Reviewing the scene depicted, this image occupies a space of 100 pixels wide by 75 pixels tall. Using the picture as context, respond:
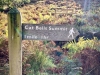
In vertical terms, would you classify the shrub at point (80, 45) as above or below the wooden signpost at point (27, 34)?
below

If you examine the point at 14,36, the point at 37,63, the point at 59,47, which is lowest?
the point at 37,63

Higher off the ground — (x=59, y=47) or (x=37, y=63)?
(x=59, y=47)

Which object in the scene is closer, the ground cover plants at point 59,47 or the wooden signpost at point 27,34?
the wooden signpost at point 27,34

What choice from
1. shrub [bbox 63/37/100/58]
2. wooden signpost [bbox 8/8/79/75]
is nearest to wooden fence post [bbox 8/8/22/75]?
wooden signpost [bbox 8/8/79/75]

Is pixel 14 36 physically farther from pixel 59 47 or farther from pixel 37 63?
pixel 59 47

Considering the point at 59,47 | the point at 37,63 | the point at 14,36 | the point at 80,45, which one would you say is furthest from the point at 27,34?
the point at 80,45

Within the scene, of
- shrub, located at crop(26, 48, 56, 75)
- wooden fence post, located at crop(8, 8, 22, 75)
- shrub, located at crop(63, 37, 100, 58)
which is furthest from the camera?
shrub, located at crop(63, 37, 100, 58)

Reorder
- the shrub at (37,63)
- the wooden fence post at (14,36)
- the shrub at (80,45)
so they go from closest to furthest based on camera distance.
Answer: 1. the wooden fence post at (14,36)
2. the shrub at (37,63)
3. the shrub at (80,45)

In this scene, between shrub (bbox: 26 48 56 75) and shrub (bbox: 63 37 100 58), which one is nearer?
shrub (bbox: 26 48 56 75)

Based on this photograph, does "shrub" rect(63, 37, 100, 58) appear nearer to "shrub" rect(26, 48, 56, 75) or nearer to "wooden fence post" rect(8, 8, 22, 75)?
"shrub" rect(26, 48, 56, 75)

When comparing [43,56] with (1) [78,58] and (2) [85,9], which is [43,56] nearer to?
(1) [78,58]

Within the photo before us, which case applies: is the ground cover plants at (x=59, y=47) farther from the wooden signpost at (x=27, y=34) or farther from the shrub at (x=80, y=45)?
the wooden signpost at (x=27, y=34)

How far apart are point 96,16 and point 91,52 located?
1037 mm

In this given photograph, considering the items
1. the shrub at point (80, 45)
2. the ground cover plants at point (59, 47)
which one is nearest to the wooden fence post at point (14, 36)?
the ground cover plants at point (59, 47)
